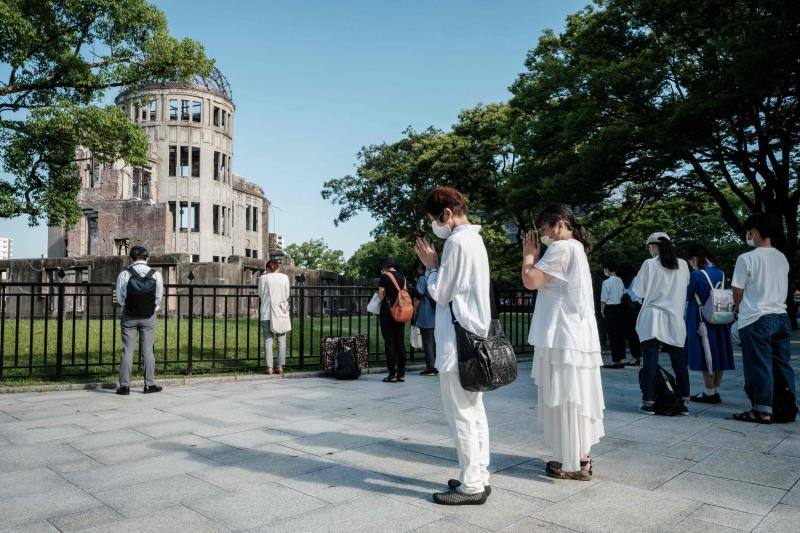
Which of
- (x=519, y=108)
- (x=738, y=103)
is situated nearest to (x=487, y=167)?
(x=519, y=108)

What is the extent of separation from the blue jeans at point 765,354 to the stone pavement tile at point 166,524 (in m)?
5.23

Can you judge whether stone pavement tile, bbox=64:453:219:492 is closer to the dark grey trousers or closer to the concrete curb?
the dark grey trousers

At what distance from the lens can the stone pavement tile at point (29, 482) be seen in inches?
149

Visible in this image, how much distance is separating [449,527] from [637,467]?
6.27 feet

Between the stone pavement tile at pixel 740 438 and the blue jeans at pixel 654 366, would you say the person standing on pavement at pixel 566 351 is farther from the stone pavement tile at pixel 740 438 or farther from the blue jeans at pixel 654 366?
the blue jeans at pixel 654 366

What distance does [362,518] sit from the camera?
3287 millimetres

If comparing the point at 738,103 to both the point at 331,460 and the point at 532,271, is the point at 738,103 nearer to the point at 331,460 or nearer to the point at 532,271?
the point at 532,271

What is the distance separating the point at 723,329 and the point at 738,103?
32.8 ft

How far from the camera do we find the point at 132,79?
15.4 metres

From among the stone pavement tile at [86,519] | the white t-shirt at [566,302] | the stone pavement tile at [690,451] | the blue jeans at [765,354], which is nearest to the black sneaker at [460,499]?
the white t-shirt at [566,302]

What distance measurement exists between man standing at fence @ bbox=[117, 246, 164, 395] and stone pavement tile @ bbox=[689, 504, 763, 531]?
6844 millimetres

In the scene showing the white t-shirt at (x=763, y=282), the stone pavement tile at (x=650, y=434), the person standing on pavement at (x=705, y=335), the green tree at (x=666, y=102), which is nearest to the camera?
the stone pavement tile at (x=650, y=434)

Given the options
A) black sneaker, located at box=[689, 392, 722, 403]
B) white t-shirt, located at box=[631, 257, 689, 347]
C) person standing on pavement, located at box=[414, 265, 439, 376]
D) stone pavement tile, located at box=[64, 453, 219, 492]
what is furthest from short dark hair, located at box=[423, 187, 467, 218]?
person standing on pavement, located at box=[414, 265, 439, 376]

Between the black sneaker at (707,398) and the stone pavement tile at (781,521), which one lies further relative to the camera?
the black sneaker at (707,398)
